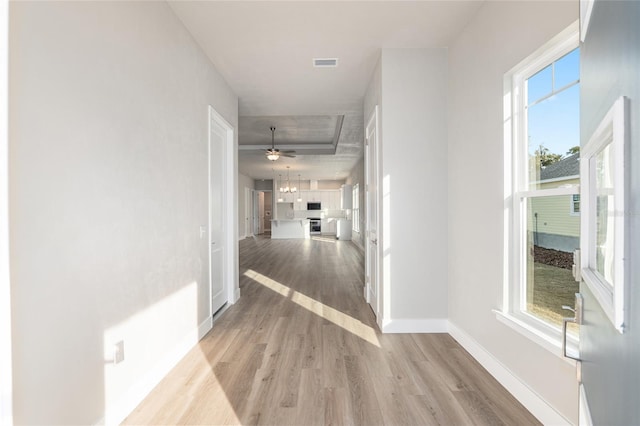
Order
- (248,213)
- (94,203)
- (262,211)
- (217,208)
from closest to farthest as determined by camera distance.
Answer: (94,203) < (217,208) < (248,213) < (262,211)

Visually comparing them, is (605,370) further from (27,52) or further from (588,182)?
(27,52)

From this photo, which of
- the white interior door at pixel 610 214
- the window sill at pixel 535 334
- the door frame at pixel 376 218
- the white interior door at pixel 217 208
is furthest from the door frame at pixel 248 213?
the white interior door at pixel 610 214

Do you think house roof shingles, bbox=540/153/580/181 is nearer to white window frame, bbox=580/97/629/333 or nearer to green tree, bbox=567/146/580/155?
green tree, bbox=567/146/580/155

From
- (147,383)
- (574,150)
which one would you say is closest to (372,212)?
(574,150)

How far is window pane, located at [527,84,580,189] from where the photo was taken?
71.0 inches

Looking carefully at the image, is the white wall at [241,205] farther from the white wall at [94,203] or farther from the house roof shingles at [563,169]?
the house roof shingles at [563,169]

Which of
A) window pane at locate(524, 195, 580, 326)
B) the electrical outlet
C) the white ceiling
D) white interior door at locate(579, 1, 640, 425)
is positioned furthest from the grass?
the electrical outlet

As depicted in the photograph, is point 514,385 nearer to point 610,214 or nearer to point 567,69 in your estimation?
point 610,214

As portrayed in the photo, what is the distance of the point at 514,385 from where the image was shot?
215 cm

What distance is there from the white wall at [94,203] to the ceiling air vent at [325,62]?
1.41 meters

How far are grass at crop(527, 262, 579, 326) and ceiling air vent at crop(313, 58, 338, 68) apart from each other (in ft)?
9.28

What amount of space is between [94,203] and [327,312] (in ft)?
9.49

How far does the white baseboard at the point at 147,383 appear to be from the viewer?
184 centimetres

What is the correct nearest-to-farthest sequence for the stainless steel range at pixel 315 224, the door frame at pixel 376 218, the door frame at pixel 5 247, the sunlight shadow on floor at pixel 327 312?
the door frame at pixel 5 247 → the sunlight shadow on floor at pixel 327 312 → the door frame at pixel 376 218 → the stainless steel range at pixel 315 224
